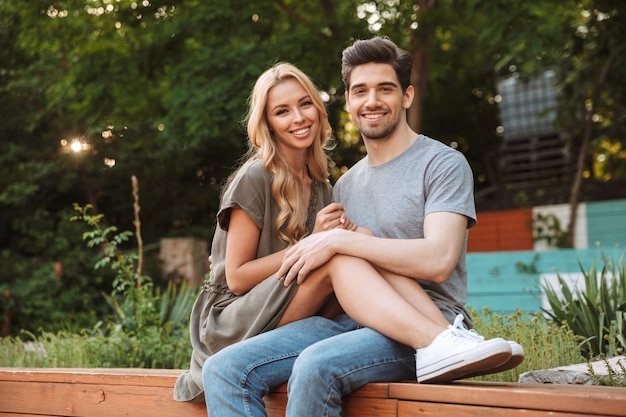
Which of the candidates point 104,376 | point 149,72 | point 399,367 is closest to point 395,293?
point 399,367

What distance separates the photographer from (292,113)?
2.94 meters

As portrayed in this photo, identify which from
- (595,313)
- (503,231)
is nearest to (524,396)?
(595,313)

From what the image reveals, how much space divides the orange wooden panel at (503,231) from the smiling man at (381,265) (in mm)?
8435

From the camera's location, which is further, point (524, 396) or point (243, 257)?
point (243, 257)

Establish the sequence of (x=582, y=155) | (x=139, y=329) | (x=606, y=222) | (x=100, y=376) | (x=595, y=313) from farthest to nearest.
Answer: (x=606, y=222) < (x=582, y=155) < (x=139, y=329) < (x=595, y=313) < (x=100, y=376)

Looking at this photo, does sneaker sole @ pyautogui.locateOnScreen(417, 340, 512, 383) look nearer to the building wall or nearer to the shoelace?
the shoelace

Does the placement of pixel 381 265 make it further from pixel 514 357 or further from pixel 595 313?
pixel 595 313

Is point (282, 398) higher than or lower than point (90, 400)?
higher

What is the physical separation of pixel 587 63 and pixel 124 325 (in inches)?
289

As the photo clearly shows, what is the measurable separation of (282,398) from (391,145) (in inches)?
37.0

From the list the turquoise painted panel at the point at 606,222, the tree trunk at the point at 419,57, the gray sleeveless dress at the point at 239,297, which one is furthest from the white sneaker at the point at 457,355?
the turquoise painted panel at the point at 606,222

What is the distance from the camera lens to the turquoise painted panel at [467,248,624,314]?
22.8 feet

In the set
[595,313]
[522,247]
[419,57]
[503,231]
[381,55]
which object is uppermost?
[419,57]

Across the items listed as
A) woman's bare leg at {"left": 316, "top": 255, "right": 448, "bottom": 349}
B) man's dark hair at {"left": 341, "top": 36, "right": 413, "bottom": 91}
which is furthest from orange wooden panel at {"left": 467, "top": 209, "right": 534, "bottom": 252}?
woman's bare leg at {"left": 316, "top": 255, "right": 448, "bottom": 349}
